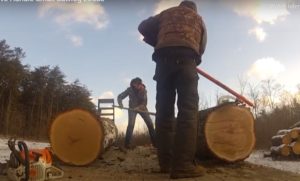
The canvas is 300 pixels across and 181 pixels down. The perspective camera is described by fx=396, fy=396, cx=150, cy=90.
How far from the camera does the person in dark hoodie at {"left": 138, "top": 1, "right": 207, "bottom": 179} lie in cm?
383

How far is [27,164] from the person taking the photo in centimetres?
341

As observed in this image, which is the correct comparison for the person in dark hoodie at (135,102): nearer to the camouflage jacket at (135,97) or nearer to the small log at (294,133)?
the camouflage jacket at (135,97)

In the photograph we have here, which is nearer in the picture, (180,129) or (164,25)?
(180,129)

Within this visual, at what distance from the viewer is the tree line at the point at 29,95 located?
3300 centimetres

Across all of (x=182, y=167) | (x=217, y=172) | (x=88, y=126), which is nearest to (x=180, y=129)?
(x=182, y=167)

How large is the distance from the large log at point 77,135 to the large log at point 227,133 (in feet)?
4.73

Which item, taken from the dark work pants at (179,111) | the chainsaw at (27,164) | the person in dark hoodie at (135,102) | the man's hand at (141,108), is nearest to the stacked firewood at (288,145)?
the person in dark hoodie at (135,102)

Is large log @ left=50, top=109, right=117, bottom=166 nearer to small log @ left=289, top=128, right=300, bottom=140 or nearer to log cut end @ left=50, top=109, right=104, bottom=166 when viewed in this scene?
log cut end @ left=50, top=109, right=104, bottom=166

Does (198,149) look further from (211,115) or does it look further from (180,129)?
(180,129)

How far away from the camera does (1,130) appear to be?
34562mm

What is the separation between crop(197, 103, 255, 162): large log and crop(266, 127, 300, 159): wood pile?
9.40ft

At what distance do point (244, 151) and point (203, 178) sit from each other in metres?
1.61

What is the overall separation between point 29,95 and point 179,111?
3615 centimetres

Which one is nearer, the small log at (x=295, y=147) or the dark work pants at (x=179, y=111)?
the dark work pants at (x=179, y=111)
